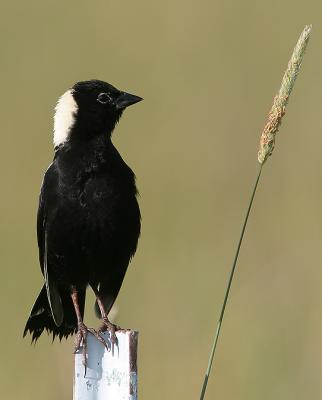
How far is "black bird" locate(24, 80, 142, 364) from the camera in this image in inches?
159

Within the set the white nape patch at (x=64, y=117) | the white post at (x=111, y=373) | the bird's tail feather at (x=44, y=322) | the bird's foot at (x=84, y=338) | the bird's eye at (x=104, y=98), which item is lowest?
the white post at (x=111, y=373)

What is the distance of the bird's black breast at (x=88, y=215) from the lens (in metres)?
4.04

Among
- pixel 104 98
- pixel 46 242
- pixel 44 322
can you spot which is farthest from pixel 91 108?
pixel 44 322

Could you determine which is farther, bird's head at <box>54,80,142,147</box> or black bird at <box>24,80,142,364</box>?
bird's head at <box>54,80,142,147</box>

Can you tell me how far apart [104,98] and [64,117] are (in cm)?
16

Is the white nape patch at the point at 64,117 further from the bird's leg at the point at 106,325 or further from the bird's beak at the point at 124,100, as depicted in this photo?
the bird's leg at the point at 106,325

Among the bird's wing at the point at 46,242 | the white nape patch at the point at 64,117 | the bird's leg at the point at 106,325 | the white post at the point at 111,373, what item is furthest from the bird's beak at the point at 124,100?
the white post at the point at 111,373

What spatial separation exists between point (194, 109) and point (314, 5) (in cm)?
166

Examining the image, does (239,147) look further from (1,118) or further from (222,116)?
(1,118)

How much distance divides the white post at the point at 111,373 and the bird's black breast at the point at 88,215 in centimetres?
114

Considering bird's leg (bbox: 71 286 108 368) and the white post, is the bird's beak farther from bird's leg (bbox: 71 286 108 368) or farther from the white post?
the white post

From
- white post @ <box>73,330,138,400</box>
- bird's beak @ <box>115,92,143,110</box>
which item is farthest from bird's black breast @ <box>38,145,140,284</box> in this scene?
white post @ <box>73,330,138,400</box>

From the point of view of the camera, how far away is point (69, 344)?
4.64 meters

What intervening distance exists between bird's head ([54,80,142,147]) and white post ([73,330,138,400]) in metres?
1.54
